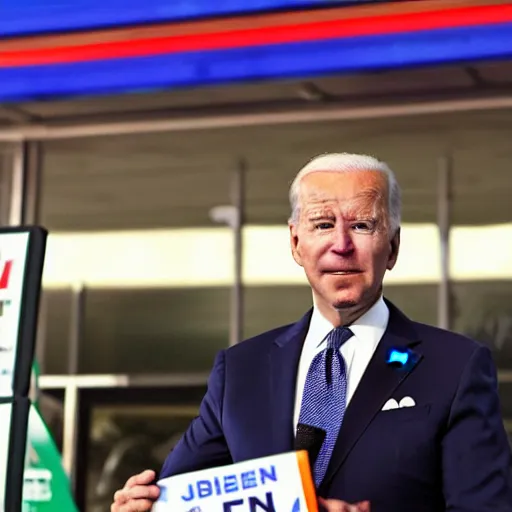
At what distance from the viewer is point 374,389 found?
2627 mm

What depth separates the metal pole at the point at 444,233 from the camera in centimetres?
586

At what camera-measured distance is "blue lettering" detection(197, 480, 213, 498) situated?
8.74 feet

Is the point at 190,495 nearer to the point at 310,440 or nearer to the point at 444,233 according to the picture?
the point at 310,440

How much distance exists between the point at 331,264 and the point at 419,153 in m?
3.35

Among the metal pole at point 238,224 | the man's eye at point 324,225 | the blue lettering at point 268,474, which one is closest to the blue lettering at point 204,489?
the blue lettering at point 268,474

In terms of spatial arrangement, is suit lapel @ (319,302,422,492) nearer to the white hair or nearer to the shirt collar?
the shirt collar

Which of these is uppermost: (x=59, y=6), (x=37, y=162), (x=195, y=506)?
(x=59, y=6)

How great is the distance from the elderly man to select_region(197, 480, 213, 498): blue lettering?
0.09 metres

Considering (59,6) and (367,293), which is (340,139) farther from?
(367,293)

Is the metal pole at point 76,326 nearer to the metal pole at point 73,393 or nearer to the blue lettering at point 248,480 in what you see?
the metal pole at point 73,393

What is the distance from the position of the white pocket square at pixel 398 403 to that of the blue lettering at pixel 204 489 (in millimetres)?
448

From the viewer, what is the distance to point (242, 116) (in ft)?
19.5

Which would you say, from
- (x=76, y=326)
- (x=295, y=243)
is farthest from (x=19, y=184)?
(x=295, y=243)

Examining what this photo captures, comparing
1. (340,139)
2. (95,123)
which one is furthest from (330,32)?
(95,123)
